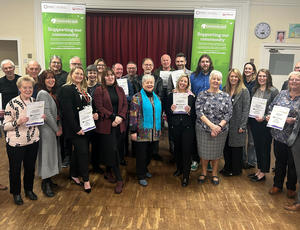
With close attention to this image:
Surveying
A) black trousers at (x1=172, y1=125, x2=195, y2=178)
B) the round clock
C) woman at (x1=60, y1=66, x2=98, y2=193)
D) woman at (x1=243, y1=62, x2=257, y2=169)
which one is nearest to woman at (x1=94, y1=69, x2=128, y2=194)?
woman at (x1=60, y1=66, x2=98, y2=193)

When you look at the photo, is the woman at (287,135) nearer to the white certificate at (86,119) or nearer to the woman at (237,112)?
the woman at (237,112)

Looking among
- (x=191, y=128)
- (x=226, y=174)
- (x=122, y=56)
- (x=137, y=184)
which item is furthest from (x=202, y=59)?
(x=122, y=56)

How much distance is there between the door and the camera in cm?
598

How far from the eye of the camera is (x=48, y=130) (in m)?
2.69

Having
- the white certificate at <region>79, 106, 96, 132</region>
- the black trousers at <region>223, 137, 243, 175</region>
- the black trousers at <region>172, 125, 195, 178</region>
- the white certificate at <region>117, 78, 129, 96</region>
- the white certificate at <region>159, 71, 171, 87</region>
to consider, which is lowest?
the black trousers at <region>223, 137, 243, 175</region>

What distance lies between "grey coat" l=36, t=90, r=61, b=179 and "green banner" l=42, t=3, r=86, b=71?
2.22 metres

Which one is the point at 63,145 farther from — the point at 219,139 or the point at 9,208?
the point at 219,139

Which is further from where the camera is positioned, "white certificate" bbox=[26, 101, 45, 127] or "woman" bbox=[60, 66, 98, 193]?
"woman" bbox=[60, 66, 98, 193]

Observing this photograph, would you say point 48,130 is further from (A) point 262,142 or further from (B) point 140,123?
(A) point 262,142

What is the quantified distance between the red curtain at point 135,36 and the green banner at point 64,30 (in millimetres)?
1803

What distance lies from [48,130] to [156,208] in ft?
4.82

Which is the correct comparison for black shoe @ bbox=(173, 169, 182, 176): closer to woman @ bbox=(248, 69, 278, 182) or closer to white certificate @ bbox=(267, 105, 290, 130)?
woman @ bbox=(248, 69, 278, 182)

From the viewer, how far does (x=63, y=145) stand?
3.64 meters

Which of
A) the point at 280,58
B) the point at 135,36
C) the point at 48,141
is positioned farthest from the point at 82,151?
the point at 280,58
